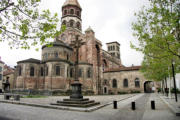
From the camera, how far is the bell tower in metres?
42.3

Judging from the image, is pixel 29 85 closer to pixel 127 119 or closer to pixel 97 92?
pixel 97 92

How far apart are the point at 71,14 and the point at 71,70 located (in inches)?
785

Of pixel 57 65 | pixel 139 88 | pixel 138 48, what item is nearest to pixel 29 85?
pixel 57 65

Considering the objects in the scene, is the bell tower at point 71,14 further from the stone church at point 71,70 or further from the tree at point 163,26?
the tree at point 163,26

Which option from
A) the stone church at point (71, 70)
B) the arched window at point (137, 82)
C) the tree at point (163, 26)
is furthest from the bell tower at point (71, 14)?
the tree at point (163, 26)

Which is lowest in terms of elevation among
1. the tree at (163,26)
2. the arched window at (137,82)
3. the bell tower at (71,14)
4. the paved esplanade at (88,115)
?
the arched window at (137,82)

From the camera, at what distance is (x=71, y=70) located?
33375 mm

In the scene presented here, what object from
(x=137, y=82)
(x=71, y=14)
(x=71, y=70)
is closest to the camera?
(x=71, y=70)

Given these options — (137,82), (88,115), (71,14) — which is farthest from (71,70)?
(88,115)

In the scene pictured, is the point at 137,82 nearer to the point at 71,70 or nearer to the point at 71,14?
the point at 71,70

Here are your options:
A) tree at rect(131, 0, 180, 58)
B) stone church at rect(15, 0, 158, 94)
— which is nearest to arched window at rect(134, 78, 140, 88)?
stone church at rect(15, 0, 158, 94)

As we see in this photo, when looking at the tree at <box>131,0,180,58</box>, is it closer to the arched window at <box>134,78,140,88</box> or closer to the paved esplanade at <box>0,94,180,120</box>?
the paved esplanade at <box>0,94,180,120</box>

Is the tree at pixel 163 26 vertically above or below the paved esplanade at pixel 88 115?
above

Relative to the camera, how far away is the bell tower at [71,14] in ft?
139
